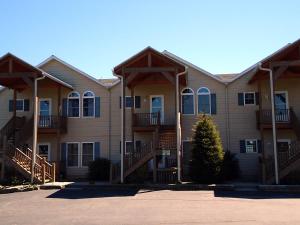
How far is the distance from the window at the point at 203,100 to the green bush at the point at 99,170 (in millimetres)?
7422

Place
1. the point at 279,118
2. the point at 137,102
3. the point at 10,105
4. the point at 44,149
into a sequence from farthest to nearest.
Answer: the point at 10,105, the point at 44,149, the point at 137,102, the point at 279,118

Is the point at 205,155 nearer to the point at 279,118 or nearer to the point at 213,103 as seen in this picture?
the point at 213,103

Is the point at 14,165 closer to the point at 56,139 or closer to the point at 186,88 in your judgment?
the point at 56,139

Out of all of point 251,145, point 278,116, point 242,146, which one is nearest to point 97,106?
point 242,146

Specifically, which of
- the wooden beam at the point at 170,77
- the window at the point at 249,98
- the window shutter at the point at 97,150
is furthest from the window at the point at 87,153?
the window at the point at 249,98

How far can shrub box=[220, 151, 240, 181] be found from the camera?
2414 cm

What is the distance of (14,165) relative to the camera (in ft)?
74.6

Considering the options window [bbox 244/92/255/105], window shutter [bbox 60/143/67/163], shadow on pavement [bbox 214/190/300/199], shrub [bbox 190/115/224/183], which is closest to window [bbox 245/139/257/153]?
window [bbox 244/92/255/105]

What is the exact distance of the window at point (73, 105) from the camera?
28.1 meters

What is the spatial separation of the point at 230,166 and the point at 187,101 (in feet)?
17.6

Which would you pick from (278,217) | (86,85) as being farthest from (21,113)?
(278,217)

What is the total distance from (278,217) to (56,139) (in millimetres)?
18678

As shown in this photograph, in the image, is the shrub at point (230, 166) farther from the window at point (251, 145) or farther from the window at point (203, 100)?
the window at point (203, 100)

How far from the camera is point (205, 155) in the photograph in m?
22.0
